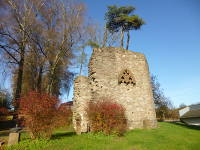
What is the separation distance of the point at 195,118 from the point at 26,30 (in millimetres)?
21412

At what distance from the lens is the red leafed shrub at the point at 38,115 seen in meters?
6.19

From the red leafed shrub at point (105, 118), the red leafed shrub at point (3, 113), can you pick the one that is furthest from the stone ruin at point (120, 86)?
the red leafed shrub at point (3, 113)

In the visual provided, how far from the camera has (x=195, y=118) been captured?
16.1m

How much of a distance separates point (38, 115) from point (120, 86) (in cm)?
591

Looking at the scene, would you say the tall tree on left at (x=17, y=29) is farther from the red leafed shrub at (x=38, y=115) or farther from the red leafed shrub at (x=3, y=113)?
the red leafed shrub at (x=38, y=115)

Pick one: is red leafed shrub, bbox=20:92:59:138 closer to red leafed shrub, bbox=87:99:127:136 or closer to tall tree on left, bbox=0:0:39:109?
red leafed shrub, bbox=87:99:127:136

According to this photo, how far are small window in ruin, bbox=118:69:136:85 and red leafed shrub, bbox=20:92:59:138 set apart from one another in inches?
217

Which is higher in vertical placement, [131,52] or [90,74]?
[131,52]

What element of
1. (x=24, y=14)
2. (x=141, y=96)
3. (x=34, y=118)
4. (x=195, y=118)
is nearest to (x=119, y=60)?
(x=141, y=96)

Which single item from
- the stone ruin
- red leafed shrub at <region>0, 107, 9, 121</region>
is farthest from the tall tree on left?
the stone ruin

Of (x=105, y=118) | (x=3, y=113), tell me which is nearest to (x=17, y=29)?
(x=3, y=113)

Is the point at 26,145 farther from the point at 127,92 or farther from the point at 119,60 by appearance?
the point at 119,60

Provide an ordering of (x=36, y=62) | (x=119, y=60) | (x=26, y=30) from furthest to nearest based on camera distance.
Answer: (x=36, y=62) → (x=26, y=30) → (x=119, y=60)

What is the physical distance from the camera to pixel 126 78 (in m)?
10.4
